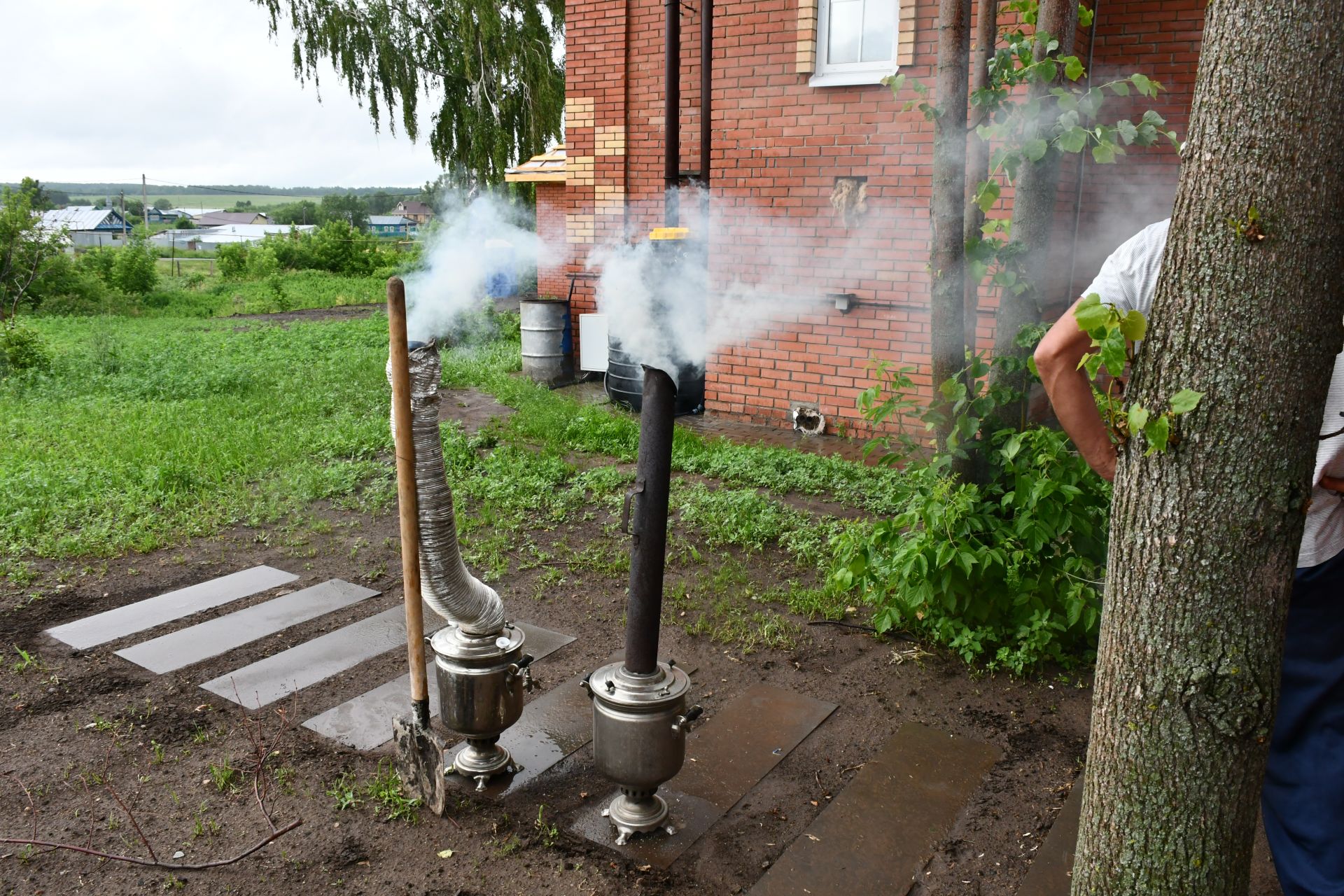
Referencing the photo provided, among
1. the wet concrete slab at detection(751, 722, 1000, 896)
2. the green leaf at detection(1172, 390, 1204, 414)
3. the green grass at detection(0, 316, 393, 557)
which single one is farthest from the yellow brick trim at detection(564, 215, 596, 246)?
the green leaf at detection(1172, 390, 1204, 414)

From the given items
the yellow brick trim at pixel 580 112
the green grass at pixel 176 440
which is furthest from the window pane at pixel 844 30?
the green grass at pixel 176 440

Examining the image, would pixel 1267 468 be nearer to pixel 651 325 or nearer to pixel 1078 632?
pixel 1078 632

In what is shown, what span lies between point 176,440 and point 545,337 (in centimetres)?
442

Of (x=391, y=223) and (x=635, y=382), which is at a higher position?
(x=391, y=223)

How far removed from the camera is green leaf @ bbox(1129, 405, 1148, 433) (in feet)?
5.84

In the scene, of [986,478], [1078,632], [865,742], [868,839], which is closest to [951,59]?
[986,478]

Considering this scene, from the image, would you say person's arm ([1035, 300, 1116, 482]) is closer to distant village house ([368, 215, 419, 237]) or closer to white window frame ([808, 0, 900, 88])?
white window frame ([808, 0, 900, 88])

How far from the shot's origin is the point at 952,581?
4117mm

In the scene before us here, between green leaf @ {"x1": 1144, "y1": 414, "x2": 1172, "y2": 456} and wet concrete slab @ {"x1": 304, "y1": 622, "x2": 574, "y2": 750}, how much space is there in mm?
2522

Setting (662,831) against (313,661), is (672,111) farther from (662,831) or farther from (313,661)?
(662,831)

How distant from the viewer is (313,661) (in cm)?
429

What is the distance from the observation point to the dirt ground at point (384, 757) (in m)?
2.85

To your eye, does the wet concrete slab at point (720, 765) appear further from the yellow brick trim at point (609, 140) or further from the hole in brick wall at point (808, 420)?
the yellow brick trim at point (609, 140)

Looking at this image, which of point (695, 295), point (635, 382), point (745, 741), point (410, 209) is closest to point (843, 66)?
point (695, 295)
